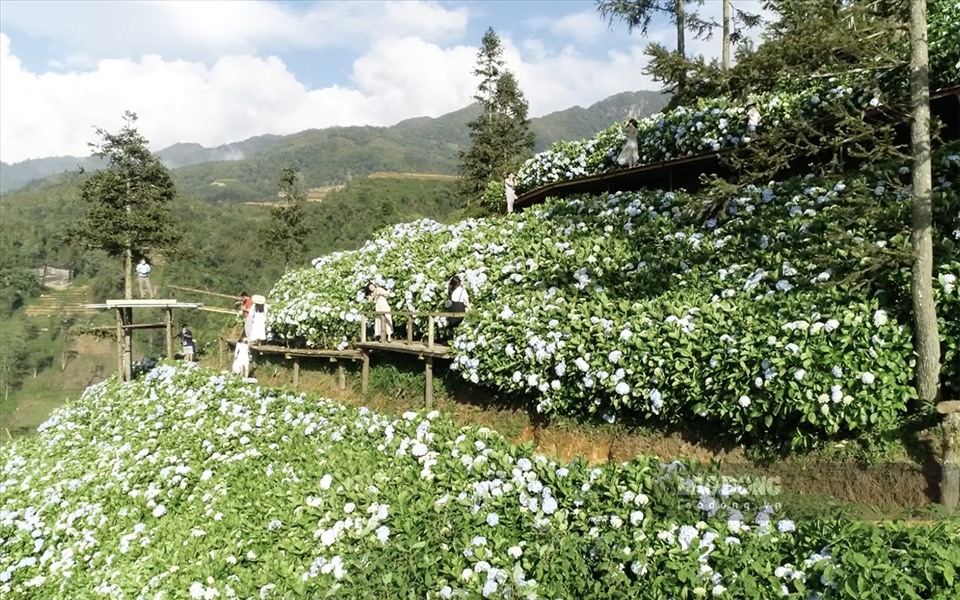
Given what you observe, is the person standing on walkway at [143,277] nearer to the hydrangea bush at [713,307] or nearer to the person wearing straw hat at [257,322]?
the person wearing straw hat at [257,322]

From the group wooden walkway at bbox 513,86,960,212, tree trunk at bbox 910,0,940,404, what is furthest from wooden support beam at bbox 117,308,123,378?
tree trunk at bbox 910,0,940,404

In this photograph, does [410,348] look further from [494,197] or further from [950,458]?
[494,197]

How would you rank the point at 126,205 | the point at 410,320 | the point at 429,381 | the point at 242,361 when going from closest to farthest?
the point at 429,381 → the point at 410,320 → the point at 242,361 → the point at 126,205

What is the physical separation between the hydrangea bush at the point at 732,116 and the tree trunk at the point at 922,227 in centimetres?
51

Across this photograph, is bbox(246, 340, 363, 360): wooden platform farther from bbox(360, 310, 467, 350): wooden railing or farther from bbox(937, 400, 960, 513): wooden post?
bbox(937, 400, 960, 513): wooden post

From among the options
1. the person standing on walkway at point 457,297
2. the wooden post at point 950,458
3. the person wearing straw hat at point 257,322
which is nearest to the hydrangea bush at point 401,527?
the wooden post at point 950,458

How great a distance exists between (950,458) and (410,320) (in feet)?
25.6

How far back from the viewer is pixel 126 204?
25.5 m

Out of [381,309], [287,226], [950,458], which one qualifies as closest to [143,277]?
[381,309]

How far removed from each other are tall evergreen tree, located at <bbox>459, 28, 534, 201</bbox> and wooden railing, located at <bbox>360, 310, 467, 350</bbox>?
A: 20.6m

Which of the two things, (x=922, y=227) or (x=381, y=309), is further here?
(x=381, y=309)

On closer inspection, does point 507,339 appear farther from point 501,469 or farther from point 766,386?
point 766,386

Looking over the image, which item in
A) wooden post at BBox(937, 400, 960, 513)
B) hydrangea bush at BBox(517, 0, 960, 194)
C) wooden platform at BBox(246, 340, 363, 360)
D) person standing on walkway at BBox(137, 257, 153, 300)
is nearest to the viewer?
wooden post at BBox(937, 400, 960, 513)

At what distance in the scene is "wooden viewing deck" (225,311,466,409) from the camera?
10.9 metres
